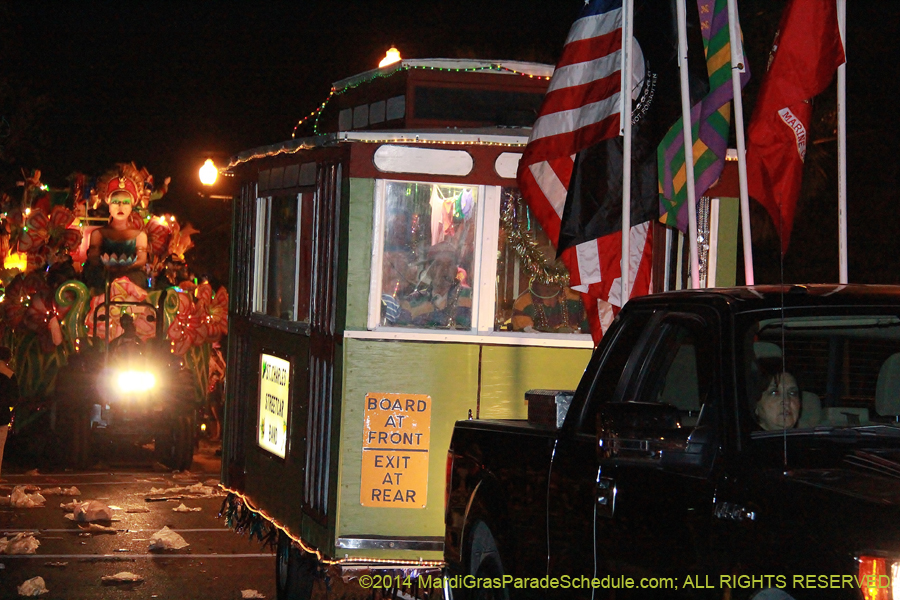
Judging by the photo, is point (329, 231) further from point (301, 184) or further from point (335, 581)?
point (335, 581)

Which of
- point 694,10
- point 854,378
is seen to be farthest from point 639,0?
point 854,378

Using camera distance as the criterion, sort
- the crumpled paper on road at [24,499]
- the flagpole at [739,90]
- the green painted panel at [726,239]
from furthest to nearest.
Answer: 1. the crumpled paper on road at [24,499]
2. the green painted panel at [726,239]
3. the flagpole at [739,90]

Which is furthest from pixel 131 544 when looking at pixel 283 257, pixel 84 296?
pixel 84 296

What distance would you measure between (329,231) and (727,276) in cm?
255

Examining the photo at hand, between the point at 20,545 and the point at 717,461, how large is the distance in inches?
302

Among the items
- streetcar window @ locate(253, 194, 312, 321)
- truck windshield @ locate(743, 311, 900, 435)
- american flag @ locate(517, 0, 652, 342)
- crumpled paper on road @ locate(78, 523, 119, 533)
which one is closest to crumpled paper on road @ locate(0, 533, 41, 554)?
crumpled paper on road @ locate(78, 523, 119, 533)

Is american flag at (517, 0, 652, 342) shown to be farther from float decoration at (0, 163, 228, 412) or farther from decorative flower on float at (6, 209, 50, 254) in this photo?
decorative flower on float at (6, 209, 50, 254)

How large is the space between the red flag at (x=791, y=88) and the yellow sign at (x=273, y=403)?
340cm

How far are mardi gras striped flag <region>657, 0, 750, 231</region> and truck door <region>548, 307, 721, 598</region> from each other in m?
2.22

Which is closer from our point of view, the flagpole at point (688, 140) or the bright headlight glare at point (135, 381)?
the flagpole at point (688, 140)

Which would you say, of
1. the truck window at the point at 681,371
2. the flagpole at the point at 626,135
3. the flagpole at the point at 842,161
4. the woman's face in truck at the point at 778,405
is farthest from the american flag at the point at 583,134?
the woman's face in truck at the point at 778,405

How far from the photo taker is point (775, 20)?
50.0 feet

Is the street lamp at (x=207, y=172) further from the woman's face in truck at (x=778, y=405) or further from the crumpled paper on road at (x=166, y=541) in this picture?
the woman's face in truck at (x=778, y=405)

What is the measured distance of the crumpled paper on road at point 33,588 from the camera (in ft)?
28.3
